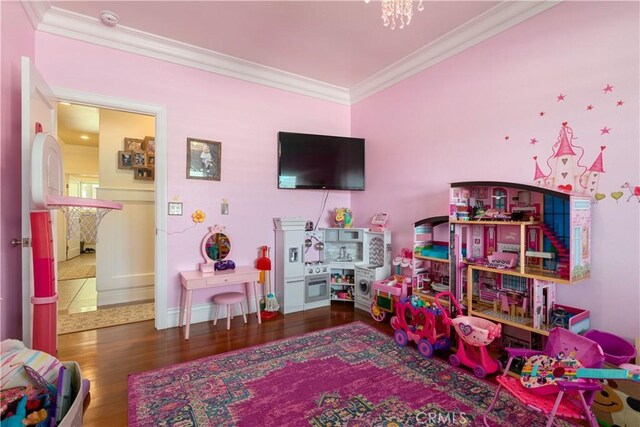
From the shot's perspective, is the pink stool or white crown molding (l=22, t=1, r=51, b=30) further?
the pink stool

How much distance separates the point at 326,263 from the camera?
389 cm

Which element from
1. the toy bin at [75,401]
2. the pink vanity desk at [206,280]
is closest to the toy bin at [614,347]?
the pink vanity desk at [206,280]

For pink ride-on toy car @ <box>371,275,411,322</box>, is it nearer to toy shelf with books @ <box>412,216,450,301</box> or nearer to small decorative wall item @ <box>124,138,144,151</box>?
toy shelf with books @ <box>412,216,450,301</box>

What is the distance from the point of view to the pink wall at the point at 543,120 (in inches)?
77.4

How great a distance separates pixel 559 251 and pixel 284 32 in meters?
2.97

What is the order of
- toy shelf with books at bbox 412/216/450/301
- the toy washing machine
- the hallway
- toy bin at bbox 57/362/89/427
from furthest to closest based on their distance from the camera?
the toy washing machine < the hallway < toy shelf with books at bbox 412/216/450/301 < toy bin at bbox 57/362/89/427

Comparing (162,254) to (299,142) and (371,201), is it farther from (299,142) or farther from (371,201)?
(371,201)

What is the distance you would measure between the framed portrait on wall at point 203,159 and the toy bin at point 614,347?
141 inches

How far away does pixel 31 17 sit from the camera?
96.0 inches

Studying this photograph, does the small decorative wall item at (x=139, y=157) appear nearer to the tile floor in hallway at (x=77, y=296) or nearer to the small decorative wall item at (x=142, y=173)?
the small decorative wall item at (x=142, y=173)

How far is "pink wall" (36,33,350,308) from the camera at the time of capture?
2812 mm

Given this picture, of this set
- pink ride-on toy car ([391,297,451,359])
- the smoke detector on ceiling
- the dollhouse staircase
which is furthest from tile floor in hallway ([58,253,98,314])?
the dollhouse staircase

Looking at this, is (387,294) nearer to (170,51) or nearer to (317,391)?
(317,391)

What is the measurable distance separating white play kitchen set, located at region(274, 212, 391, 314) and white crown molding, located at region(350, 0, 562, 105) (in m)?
1.75
